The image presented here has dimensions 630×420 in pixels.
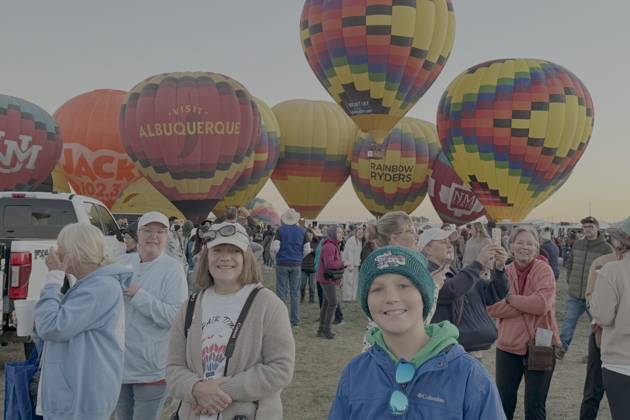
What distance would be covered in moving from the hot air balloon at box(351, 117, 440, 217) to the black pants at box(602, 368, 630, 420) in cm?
1970

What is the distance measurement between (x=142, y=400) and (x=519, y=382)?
2.40 metres

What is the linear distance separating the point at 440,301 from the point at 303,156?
20018mm

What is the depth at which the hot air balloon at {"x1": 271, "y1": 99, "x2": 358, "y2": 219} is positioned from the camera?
74.8 ft

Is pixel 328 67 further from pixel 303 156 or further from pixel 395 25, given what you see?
pixel 303 156

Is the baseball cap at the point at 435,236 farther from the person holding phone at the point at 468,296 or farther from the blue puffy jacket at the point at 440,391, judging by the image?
the blue puffy jacket at the point at 440,391

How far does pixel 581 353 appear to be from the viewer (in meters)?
6.92

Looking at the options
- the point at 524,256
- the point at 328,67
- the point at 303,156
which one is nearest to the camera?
the point at 524,256

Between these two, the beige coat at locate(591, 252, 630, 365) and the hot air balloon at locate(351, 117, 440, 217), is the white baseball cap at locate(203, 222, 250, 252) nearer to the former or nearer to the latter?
the beige coat at locate(591, 252, 630, 365)

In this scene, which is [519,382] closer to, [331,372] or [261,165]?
[331,372]

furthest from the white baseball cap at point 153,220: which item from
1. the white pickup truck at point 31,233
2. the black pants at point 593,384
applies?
the black pants at point 593,384

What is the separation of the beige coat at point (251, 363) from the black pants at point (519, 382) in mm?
1880

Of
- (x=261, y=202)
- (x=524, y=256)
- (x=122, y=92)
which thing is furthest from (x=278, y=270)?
(x=261, y=202)

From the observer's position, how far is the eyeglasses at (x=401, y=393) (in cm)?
159

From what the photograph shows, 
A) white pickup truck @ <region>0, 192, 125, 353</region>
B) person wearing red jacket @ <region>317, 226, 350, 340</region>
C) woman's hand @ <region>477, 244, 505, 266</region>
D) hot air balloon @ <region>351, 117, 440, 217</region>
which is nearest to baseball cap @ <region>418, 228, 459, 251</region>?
woman's hand @ <region>477, 244, 505, 266</region>
